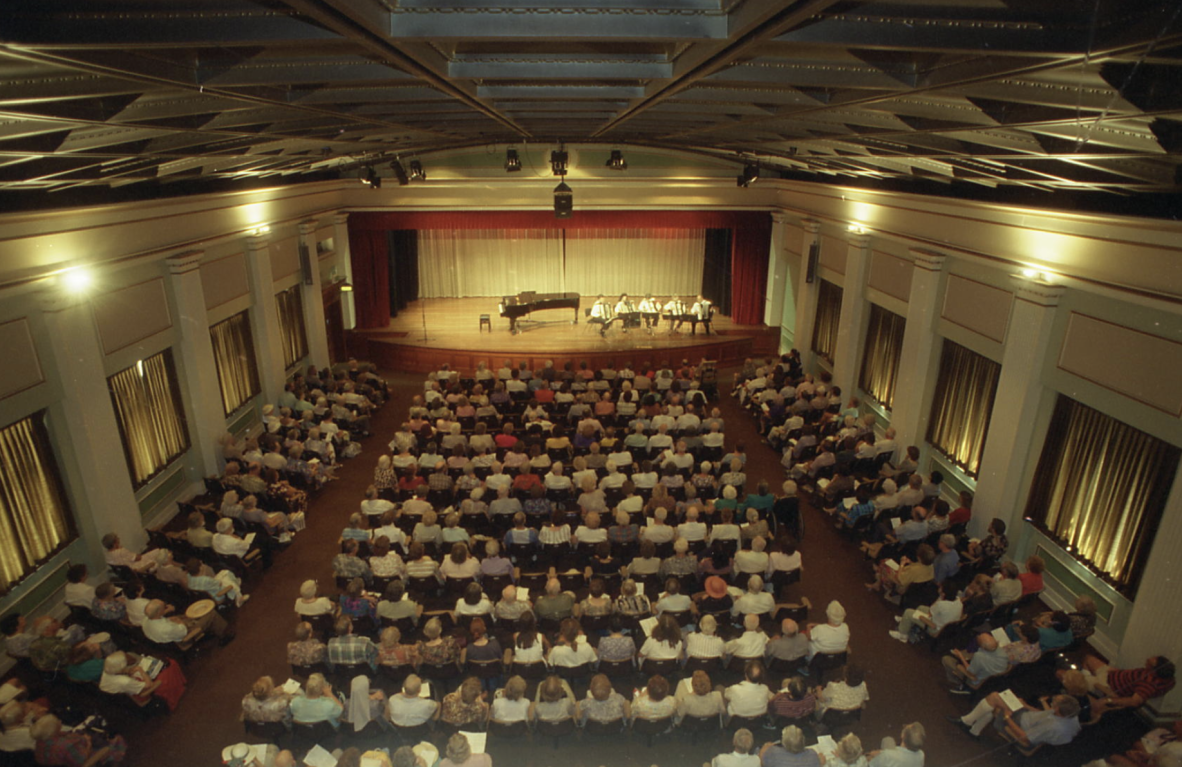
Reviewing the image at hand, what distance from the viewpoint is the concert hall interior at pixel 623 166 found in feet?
8.46

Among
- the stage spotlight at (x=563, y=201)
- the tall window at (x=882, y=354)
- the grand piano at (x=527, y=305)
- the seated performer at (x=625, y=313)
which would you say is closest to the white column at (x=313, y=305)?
the grand piano at (x=527, y=305)

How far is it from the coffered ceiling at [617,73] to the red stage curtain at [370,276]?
11253mm

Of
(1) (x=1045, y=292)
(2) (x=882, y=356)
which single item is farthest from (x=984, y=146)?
(2) (x=882, y=356)

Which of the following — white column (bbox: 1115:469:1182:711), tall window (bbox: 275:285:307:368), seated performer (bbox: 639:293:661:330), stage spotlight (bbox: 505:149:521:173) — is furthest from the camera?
seated performer (bbox: 639:293:661:330)

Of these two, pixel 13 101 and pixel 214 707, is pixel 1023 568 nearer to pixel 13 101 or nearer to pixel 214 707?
pixel 214 707

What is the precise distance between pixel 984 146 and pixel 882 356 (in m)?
7.68

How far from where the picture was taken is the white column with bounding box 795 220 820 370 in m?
15.4

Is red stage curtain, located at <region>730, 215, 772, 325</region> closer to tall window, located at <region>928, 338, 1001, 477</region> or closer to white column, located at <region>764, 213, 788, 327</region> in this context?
white column, located at <region>764, 213, 788, 327</region>

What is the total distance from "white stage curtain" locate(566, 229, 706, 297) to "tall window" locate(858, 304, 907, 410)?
10387mm

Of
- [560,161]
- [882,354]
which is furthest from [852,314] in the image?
[560,161]

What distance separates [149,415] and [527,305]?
34.5ft

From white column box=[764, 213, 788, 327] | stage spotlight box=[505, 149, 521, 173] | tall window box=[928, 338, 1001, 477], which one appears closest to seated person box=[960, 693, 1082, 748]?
tall window box=[928, 338, 1001, 477]

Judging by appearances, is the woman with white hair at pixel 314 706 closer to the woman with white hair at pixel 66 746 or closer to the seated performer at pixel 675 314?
the woman with white hair at pixel 66 746

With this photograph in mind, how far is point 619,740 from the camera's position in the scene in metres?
6.03
